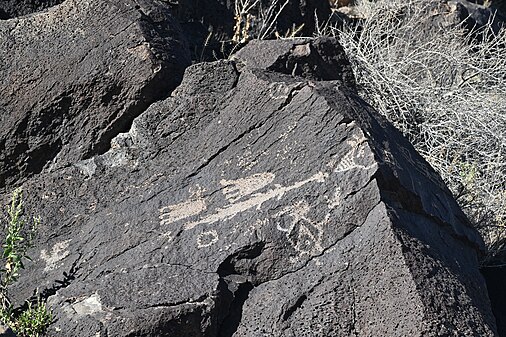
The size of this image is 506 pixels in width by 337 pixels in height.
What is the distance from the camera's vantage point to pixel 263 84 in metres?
3.80

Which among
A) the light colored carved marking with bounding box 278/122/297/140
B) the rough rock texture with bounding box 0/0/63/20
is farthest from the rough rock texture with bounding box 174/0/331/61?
the light colored carved marking with bounding box 278/122/297/140

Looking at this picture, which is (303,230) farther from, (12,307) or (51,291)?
(12,307)

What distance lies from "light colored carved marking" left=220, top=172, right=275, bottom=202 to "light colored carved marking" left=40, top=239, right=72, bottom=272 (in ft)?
2.36

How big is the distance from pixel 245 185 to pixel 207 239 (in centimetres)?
28

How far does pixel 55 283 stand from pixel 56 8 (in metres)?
1.37

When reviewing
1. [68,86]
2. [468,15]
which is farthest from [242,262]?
[468,15]

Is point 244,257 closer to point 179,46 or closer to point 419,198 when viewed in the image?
point 419,198

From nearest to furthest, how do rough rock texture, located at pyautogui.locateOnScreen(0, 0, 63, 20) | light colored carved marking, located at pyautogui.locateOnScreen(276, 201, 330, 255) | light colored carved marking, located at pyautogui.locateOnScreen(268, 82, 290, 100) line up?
1. light colored carved marking, located at pyautogui.locateOnScreen(276, 201, 330, 255)
2. light colored carved marking, located at pyautogui.locateOnScreen(268, 82, 290, 100)
3. rough rock texture, located at pyautogui.locateOnScreen(0, 0, 63, 20)

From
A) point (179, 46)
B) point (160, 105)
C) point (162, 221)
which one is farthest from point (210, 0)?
point (162, 221)

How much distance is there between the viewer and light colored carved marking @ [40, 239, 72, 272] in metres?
3.57

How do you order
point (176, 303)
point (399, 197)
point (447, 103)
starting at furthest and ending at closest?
point (447, 103) < point (399, 197) < point (176, 303)

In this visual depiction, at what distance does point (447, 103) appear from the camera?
6.14 metres

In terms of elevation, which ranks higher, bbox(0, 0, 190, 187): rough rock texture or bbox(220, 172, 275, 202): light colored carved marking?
bbox(0, 0, 190, 187): rough rock texture

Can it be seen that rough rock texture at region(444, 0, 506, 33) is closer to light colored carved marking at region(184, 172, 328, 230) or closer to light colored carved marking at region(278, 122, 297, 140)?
light colored carved marking at region(278, 122, 297, 140)
